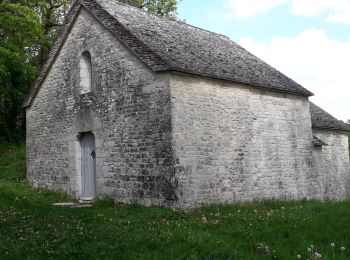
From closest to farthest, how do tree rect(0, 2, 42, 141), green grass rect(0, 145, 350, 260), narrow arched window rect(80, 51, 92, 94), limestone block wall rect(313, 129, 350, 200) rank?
green grass rect(0, 145, 350, 260) < narrow arched window rect(80, 51, 92, 94) < tree rect(0, 2, 42, 141) < limestone block wall rect(313, 129, 350, 200)

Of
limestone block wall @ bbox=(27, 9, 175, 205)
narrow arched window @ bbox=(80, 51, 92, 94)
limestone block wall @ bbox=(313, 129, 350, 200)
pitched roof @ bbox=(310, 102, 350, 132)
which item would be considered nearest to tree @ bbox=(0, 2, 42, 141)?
limestone block wall @ bbox=(27, 9, 175, 205)

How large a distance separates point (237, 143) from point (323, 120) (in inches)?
308

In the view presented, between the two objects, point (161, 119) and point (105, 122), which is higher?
point (105, 122)

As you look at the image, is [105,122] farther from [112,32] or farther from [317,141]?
[317,141]

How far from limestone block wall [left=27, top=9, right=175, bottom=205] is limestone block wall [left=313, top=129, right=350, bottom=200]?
8.25 meters

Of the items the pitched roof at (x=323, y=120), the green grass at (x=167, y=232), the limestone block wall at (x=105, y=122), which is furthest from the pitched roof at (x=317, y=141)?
the limestone block wall at (x=105, y=122)

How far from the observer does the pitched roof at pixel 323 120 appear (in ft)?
62.6

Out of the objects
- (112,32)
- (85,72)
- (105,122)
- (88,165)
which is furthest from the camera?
(85,72)

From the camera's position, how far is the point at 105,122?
14.0m

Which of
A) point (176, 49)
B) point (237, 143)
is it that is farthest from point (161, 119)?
point (237, 143)

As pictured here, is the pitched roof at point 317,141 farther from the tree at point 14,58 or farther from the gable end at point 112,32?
the tree at point 14,58

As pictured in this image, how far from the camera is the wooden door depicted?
14703mm

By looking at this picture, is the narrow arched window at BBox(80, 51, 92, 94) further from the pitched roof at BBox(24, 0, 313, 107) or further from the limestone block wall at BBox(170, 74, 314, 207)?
the limestone block wall at BBox(170, 74, 314, 207)

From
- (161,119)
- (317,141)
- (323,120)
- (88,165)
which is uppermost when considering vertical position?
(323,120)
